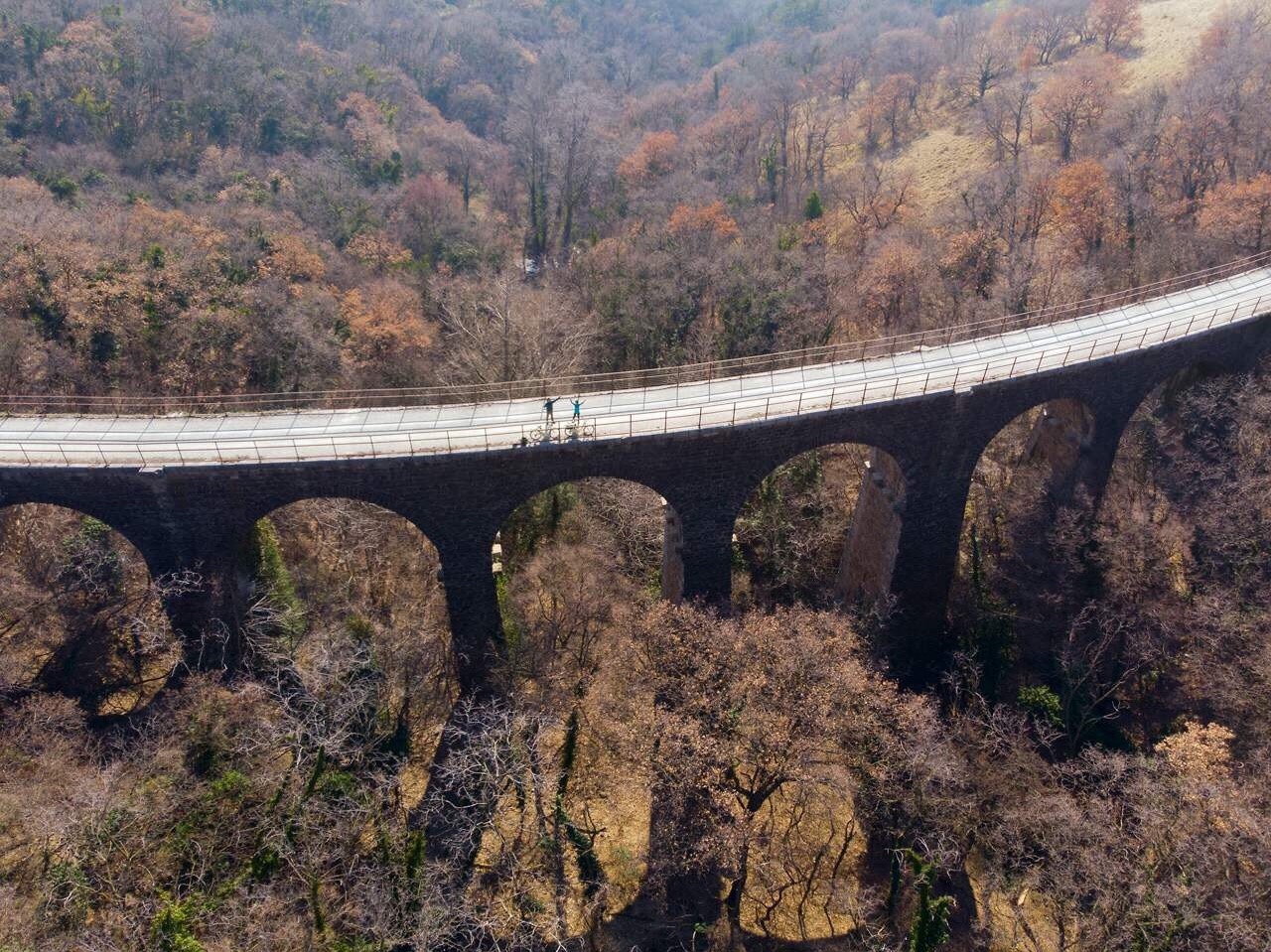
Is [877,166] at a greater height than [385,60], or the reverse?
[385,60]

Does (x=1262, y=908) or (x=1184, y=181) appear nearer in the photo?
(x=1262, y=908)

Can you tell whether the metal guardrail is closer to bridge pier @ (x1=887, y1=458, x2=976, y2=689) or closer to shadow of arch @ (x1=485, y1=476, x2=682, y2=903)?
shadow of arch @ (x1=485, y1=476, x2=682, y2=903)

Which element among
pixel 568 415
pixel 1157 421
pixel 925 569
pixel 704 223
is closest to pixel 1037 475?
pixel 1157 421

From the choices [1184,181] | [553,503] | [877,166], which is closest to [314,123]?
[877,166]

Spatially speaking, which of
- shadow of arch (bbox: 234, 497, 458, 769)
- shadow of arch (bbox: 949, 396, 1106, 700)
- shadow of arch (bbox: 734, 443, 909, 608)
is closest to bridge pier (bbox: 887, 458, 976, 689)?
shadow of arch (bbox: 734, 443, 909, 608)

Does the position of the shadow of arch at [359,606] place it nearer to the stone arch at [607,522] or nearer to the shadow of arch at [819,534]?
the stone arch at [607,522]

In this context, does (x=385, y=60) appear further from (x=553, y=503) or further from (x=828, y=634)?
(x=828, y=634)

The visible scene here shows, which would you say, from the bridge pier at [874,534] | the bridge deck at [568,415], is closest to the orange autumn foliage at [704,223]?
the bridge deck at [568,415]

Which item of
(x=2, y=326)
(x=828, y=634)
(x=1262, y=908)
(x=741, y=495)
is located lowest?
(x=1262, y=908)
